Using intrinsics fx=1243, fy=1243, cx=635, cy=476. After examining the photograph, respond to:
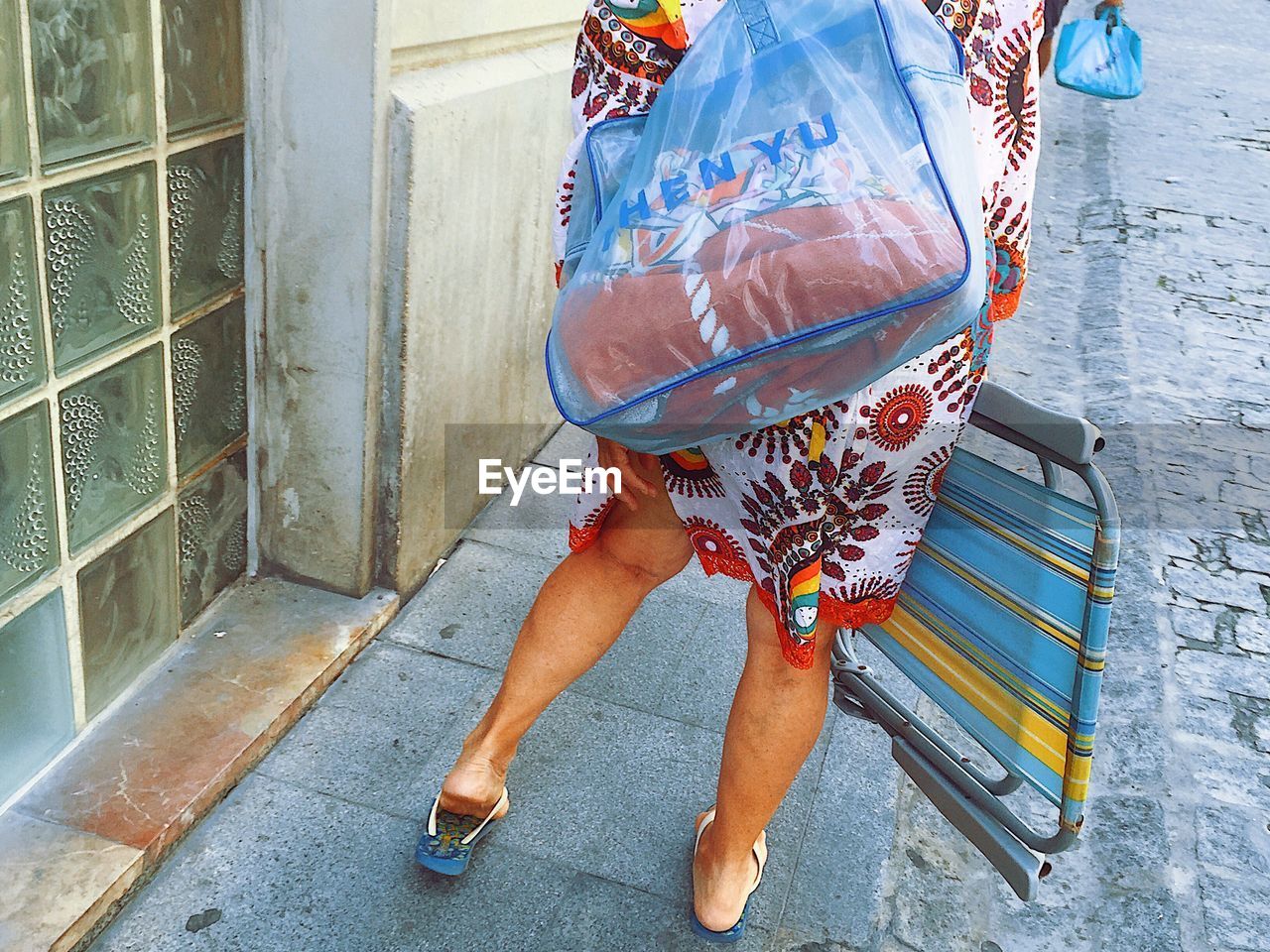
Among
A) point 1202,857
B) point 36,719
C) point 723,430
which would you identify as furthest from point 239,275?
point 1202,857

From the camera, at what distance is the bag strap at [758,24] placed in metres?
1.45

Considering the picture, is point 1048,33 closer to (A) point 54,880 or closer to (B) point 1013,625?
(B) point 1013,625

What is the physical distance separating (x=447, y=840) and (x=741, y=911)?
19.6 inches

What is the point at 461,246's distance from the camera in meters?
2.67

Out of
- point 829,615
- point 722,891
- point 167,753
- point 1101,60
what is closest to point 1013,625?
point 829,615

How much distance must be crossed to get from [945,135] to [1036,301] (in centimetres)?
418

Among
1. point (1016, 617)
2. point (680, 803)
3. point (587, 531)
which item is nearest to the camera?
point (1016, 617)

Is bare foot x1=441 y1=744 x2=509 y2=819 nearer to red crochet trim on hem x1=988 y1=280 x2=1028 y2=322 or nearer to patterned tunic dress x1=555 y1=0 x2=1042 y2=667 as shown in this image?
patterned tunic dress x1=555 y1=0 x2=1042 y2=667

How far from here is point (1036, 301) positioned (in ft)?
17.5

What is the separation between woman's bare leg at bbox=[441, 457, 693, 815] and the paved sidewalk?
15 centimetres

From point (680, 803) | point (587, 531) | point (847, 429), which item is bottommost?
point (680, 803)

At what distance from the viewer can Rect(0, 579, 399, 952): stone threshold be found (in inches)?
73.5

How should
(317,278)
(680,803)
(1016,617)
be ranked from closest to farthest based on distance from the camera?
(1016,617) < (680,803) < (317,278)

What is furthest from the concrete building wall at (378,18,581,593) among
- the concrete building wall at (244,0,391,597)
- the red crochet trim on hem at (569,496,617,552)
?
the red crochet trim on hem at (569,496,617,552)
